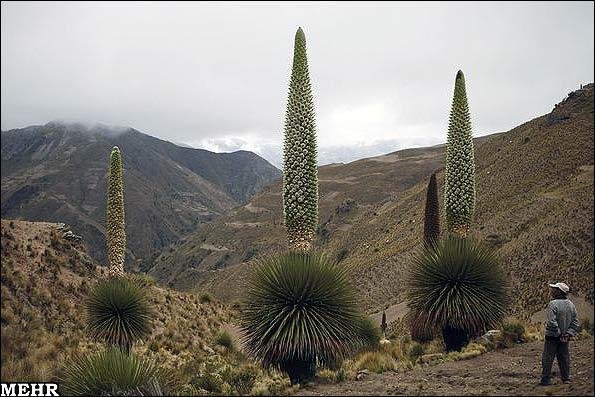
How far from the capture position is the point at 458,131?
35.8 ft

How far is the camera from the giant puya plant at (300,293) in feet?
25.1

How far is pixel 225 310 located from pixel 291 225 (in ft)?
55.7

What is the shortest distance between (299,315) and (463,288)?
14.1 feet

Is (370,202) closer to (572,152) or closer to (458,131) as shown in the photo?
(572,152)

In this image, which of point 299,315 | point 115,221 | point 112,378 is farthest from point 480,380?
point 115,221

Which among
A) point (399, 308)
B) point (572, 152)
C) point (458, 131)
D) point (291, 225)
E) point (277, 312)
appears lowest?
point (399, 308)

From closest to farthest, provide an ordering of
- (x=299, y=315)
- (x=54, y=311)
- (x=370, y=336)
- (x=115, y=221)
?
(x=299, y=315), (x=115, y=221), (x=54, y=311), (x=370, y=336)

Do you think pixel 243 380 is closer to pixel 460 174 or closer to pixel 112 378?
pixel 112 378

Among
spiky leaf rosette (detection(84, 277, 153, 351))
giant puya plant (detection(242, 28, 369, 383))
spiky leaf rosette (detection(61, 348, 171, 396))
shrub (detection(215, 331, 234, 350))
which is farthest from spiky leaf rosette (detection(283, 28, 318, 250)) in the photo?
shrub (detection(215, 331, 234, 350))

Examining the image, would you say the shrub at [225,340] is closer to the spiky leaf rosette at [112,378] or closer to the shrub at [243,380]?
the shrub at [243,380]

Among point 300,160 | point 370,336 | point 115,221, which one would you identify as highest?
point 300,160

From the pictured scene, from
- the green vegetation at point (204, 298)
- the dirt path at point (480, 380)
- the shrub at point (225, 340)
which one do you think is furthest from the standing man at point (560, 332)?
the green vegetation at point (204, 298)

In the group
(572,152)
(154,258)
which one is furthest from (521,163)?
(154,258)

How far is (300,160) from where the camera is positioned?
27.1ft
